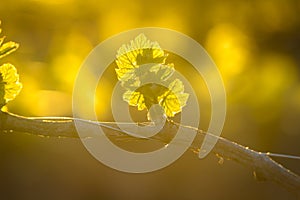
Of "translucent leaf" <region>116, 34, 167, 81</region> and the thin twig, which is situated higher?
"translucent leaf" <region>116, 34, 167, 81</region>

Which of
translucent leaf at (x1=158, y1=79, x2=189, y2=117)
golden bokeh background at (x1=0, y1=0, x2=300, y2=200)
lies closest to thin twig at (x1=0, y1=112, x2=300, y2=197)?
translucent leaf at (x1=158, y1=79, x2=189, y2=117)

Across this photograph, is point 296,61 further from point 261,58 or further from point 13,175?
point 13,175

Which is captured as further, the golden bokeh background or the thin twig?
the golden bokeh background

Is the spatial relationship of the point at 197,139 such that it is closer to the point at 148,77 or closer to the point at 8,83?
the point at 148,77

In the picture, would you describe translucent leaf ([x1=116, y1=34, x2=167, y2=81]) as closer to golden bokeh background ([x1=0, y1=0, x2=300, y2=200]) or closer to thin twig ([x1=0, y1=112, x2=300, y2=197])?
thin twig ([x1=0, y1=112, x2=300, y2=197])

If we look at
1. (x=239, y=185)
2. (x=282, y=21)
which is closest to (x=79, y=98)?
(x=239, y=185)

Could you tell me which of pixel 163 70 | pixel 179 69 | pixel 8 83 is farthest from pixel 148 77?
pixel 179 69
